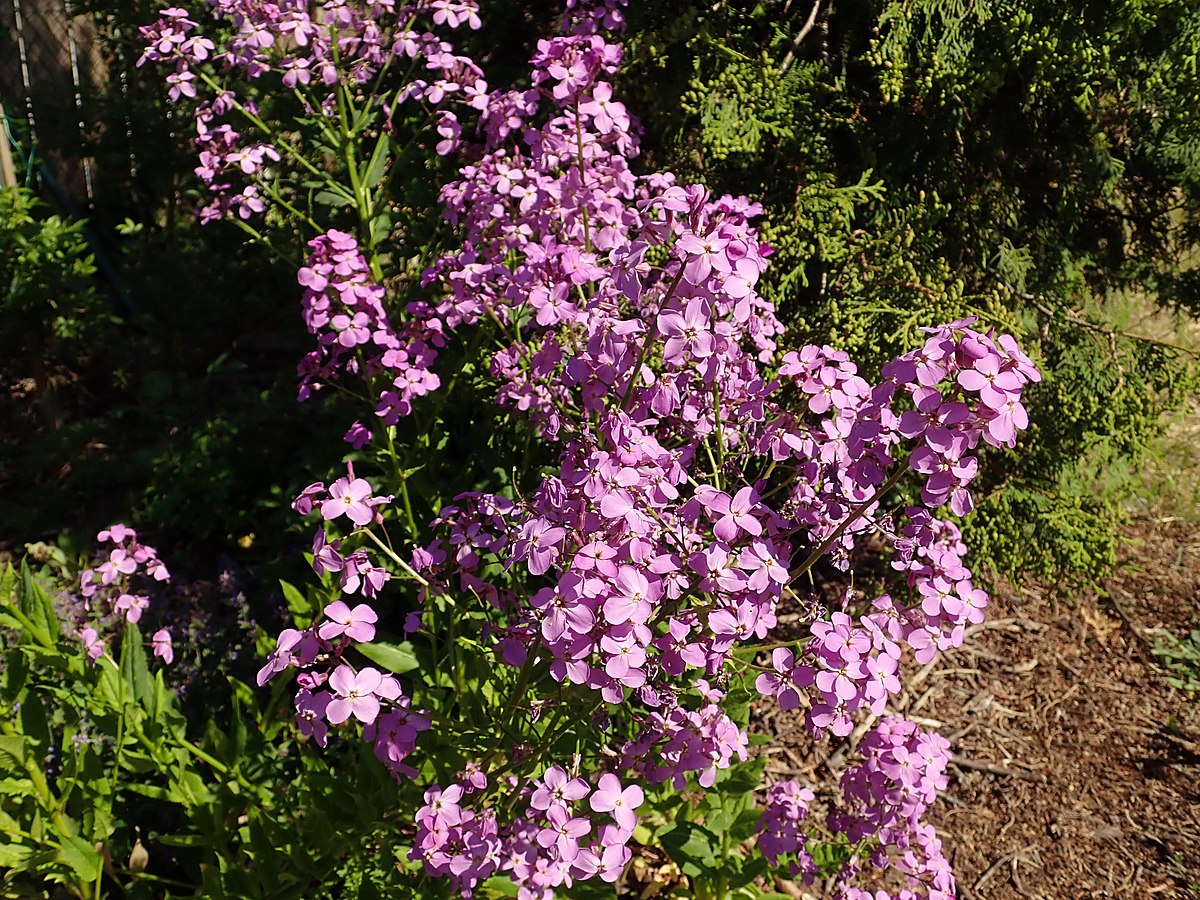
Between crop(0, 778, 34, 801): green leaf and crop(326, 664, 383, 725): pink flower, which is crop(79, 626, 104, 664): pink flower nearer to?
crop(0, 778, 34, 801): green leaf

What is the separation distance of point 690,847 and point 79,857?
1.24 metres

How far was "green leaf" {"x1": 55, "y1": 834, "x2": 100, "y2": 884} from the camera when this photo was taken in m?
1.94

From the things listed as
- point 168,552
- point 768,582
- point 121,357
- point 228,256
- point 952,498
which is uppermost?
point 952,498

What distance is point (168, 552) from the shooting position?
3752mm

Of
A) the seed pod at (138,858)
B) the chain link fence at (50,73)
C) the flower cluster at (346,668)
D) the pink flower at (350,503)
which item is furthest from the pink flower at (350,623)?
the chain link fence at (50,73)

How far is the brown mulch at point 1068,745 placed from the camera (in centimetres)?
272

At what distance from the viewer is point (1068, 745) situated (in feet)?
10.2

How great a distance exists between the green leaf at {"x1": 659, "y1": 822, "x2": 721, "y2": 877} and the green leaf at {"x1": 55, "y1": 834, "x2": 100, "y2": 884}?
1167 millimetres

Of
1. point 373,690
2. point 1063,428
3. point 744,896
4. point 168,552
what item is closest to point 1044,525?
point 1063,428

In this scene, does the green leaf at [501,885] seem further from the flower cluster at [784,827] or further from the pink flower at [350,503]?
the pink flower at [350,503]

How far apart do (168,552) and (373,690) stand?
109 inches

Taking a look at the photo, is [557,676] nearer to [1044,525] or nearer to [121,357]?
[1044,525]

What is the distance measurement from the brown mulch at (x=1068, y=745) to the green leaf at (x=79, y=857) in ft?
6.17

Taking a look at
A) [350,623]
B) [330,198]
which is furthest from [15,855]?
[330,198]
